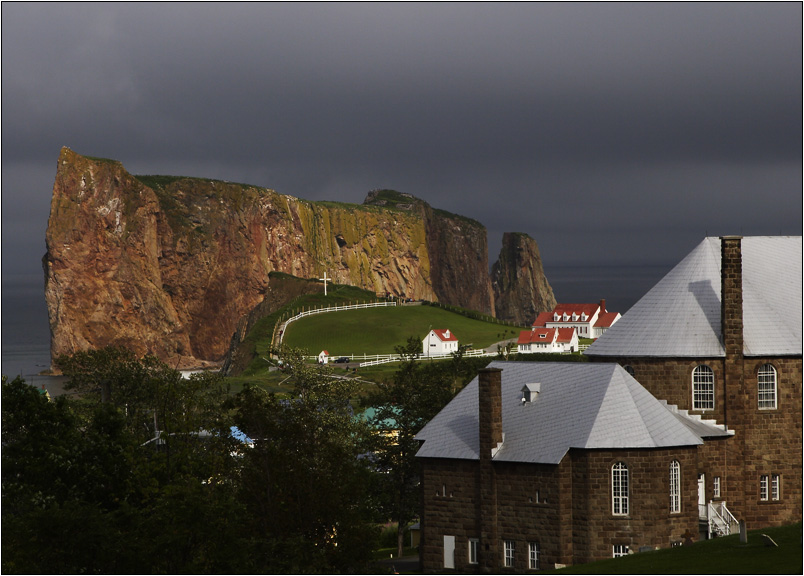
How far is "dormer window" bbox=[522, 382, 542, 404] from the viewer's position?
41.9 metres

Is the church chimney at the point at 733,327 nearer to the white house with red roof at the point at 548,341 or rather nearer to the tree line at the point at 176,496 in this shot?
the tree line at the point at 176,496

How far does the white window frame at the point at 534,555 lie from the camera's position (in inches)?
1555

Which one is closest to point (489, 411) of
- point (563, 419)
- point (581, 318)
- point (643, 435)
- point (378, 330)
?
point (563, 419)

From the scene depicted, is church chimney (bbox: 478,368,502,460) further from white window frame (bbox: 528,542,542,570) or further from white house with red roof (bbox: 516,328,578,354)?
white house with red roof (bbox: 516,328,578,354)

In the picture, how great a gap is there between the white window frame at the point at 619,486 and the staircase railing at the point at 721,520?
4.91 meters

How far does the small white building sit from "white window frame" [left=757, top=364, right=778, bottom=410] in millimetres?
97977

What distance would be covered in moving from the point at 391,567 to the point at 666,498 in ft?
36.5

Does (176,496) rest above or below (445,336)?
below

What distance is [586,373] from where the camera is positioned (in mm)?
41844

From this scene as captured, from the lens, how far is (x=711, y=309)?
4681 centimetres

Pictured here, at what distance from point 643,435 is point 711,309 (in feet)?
31.1

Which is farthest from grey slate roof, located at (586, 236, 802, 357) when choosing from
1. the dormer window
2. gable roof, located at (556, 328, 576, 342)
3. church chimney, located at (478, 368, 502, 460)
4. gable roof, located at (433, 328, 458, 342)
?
gable roof, located at (433, 328, 458, 342)

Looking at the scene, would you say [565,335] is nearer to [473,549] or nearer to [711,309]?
[711,309]

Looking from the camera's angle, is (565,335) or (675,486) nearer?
(675,486)
